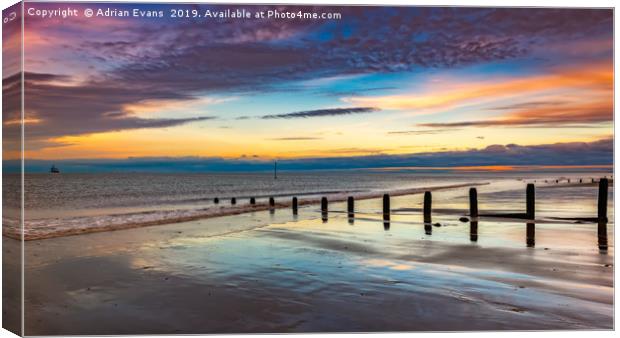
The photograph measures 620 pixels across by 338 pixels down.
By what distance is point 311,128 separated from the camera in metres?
11.5

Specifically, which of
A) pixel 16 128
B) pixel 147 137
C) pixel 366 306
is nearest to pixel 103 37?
pixel 16 128

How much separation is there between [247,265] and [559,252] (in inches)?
252

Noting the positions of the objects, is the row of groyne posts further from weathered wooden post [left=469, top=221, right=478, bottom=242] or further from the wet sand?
the wet sand

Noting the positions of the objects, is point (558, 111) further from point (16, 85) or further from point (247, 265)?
point (16, 85)

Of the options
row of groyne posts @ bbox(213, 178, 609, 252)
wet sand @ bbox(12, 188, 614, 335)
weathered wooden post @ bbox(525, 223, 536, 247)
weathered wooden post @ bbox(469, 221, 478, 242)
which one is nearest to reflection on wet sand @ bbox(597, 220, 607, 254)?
row of groyne posts @ bbox(213, 178, 609, 252)

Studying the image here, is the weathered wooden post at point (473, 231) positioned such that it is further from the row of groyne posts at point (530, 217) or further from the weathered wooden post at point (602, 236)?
the weathered wooden post at point (602, 236)

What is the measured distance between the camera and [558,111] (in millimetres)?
8930

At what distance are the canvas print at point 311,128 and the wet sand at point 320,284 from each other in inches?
1.6

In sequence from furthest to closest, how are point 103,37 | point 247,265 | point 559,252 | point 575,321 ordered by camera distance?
point 559,252 → point 247,265 → point 103,37 → point 575,321

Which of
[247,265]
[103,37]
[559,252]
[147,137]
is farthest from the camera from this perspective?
[147,137]

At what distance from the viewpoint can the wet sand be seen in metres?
6.77

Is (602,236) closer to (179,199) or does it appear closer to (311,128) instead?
(311,128)

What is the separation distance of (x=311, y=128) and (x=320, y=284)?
4.19 metres

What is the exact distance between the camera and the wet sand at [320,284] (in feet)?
22.2
